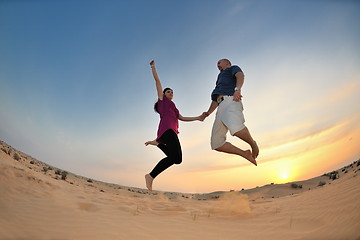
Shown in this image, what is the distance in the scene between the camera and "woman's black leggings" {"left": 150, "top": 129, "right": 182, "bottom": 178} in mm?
4812

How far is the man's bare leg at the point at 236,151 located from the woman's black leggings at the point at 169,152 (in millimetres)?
838

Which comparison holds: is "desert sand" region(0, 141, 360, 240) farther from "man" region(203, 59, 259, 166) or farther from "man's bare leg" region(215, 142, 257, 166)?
"man" region(203, 59, 259, 166)

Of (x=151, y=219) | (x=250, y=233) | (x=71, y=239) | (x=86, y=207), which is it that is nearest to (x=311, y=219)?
(x=250, y=233)

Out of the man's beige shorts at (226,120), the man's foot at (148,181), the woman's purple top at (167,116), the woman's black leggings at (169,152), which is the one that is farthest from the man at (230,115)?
the man's foot at (148,181)

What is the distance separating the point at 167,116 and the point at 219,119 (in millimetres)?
1245

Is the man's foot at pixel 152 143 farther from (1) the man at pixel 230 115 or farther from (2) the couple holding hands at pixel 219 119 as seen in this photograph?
(1) the man at pixel 230 115

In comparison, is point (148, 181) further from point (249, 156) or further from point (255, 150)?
point (255, 150)

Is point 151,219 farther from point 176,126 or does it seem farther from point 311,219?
point 176,126

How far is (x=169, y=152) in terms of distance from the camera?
4883 millimetres

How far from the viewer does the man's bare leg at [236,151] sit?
434 centimetres

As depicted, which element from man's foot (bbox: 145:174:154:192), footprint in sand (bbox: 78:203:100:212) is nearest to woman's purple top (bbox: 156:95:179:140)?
man's foot (bbox: 145:174:154:192)

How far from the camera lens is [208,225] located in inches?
109

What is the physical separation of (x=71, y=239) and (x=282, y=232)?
6.37ft

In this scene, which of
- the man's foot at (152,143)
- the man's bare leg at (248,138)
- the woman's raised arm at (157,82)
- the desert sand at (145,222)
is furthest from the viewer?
the woman's raised arm at (157,82)
